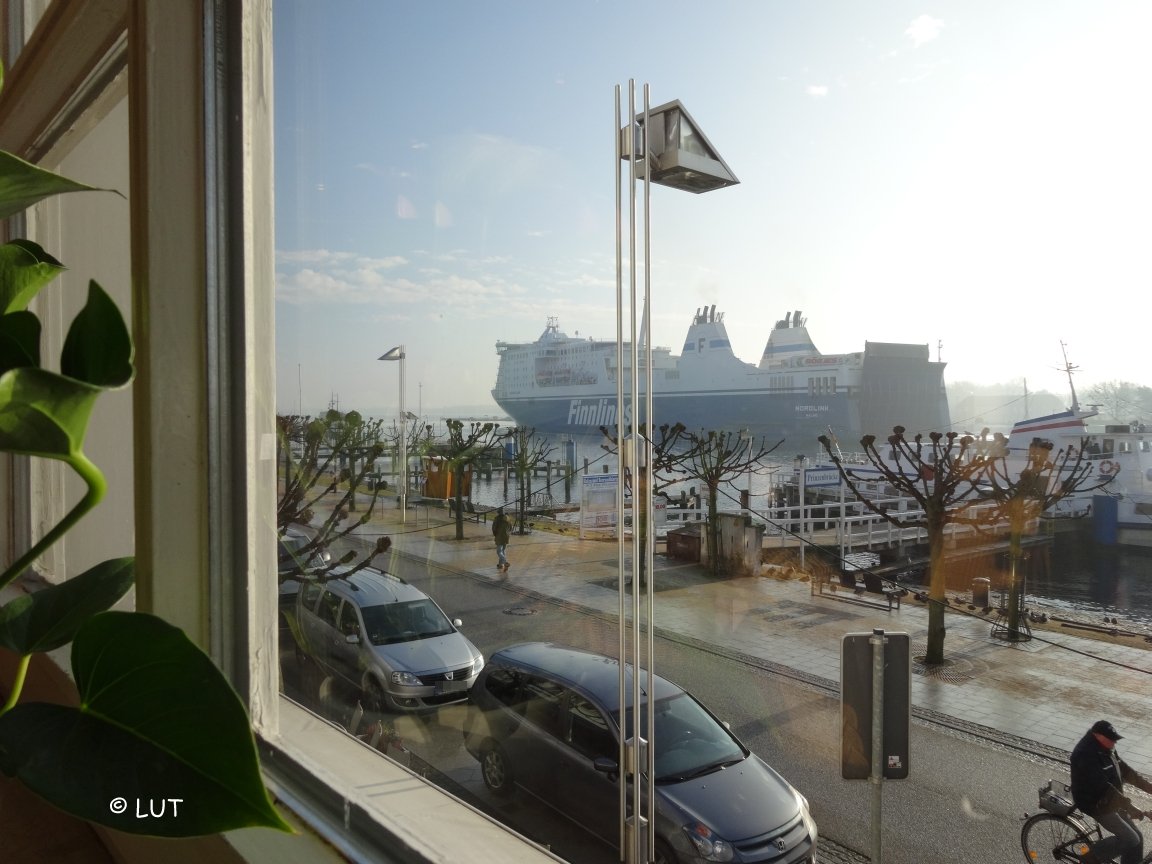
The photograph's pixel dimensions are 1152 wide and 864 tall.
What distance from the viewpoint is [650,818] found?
2.60ft

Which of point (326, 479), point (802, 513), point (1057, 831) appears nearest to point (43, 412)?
point (802, 513)

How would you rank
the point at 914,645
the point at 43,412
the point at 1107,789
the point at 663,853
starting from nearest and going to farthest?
the point at 43,412, the point at 1107,789, the point at 914,645, the point at 663,853

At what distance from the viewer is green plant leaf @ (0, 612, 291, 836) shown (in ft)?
1.10

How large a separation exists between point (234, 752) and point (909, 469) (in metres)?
0.60

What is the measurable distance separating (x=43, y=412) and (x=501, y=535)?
74 cm

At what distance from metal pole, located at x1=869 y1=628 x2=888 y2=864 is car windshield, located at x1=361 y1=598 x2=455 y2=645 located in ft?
1.83

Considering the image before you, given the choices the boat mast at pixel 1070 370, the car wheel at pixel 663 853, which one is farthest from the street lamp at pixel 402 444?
the boat mast at pixel 1070 370

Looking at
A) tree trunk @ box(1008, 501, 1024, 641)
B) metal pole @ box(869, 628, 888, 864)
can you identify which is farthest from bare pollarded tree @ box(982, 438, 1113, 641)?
metal pole @ box(869, 628, 888, 864)

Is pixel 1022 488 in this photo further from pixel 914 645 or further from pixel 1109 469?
pixel 914 645

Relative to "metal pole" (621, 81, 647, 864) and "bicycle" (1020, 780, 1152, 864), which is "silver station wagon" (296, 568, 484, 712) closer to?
"metal pole" (621, 81, 647, 864)

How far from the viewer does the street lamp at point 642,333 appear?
2.45 feet

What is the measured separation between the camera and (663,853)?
31.2 inches

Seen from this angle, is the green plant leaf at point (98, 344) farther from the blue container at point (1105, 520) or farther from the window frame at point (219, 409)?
the blue container at point (1105, 520)

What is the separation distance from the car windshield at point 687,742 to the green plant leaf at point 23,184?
2.22 ft
